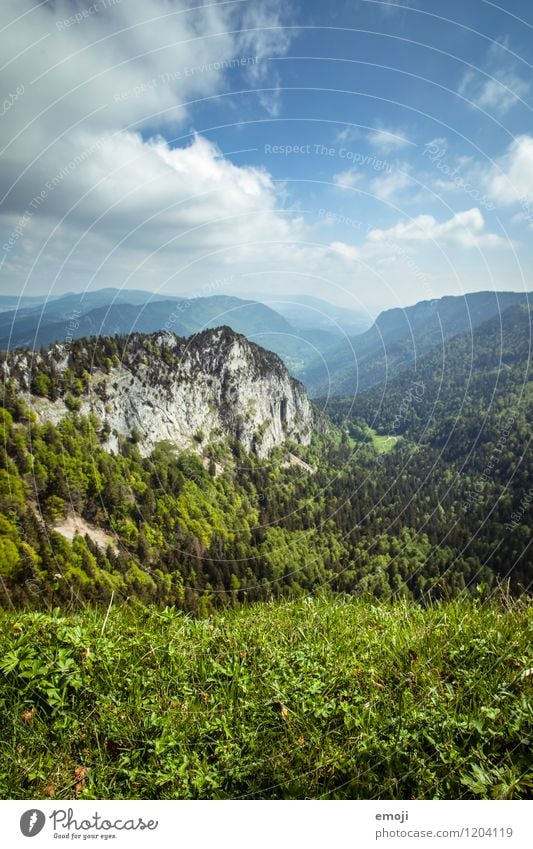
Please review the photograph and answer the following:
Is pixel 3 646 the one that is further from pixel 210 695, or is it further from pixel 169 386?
pixel 169 386

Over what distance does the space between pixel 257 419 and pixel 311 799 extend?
18478 centimetres

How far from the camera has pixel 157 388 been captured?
155m

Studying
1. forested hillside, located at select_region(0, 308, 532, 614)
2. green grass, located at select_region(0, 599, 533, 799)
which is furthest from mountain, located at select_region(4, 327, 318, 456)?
green grass, located at select_region(0, 599, 533, 799)

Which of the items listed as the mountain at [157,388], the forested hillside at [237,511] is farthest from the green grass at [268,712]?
the mountain at [157,388]

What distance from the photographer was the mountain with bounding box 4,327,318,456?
120 meters

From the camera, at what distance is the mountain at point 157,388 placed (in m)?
120
